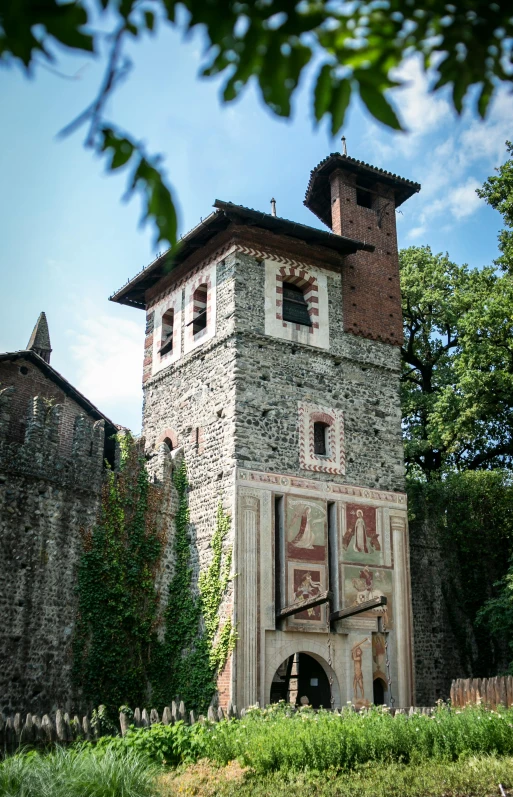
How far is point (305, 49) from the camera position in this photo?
2543 mm

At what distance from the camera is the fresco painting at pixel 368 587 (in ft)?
57.0

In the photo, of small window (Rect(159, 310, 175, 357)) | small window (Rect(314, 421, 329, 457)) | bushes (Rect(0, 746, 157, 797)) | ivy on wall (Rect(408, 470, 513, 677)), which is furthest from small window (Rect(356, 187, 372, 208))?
bushes (Rect(0, 746, 157, 797))

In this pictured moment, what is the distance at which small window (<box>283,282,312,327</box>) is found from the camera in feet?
62.6

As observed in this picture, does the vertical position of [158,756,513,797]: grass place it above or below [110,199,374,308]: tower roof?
below

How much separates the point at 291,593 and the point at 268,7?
1493 centimetres

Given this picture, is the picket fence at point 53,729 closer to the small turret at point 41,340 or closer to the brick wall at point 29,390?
the brick wall at point 29,390

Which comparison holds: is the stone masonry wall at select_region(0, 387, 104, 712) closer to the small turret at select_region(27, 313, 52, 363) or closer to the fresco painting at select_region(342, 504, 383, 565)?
the fresco painting at select_region(342, 504, 383, 565)

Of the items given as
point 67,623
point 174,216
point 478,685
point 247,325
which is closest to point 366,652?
point 478,685

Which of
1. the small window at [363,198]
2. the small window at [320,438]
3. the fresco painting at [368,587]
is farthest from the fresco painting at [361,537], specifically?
the small window at [363,198]

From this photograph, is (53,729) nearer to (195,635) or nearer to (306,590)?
(195,635)

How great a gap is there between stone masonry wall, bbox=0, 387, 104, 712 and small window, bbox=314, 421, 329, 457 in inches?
188

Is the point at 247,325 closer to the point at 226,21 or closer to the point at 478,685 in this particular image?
the point at 478,685

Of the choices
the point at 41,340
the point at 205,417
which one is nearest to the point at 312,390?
the point at 205,417

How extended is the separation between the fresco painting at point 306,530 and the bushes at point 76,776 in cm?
741
